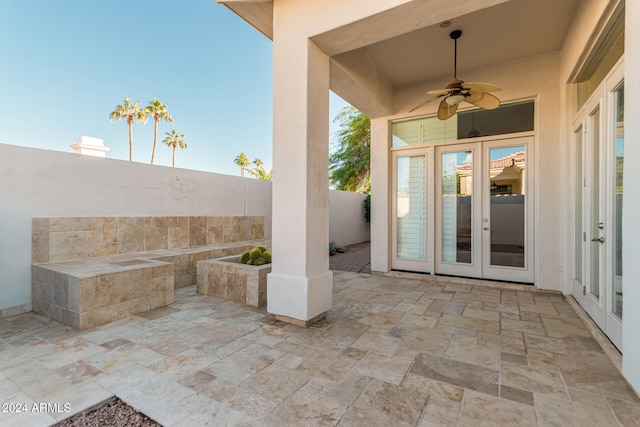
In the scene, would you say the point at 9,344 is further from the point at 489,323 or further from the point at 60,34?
the point at 60,34

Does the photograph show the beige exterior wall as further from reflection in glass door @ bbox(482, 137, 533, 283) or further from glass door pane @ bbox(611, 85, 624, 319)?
glass door pane @ bbox(611, 85, 624, 319)

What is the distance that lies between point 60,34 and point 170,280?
15.9m

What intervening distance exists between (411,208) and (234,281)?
3.30 metres

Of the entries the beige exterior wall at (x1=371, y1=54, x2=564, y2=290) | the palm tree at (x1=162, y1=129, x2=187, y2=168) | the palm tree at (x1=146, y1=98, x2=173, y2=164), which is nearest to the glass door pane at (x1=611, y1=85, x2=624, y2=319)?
the beige exterior wall at (x1=371, y1=54, x2=564, y2=290)

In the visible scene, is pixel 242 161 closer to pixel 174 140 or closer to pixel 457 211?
pixel 174 140

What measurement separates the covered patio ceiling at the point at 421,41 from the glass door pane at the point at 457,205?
1290mm

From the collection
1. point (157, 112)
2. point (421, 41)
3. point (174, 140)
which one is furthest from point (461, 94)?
point (174, 140)

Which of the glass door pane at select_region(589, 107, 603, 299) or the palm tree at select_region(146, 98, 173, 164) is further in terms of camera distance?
the palm tree at select_region(146, 98, 173, 164)

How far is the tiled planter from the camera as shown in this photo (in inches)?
137

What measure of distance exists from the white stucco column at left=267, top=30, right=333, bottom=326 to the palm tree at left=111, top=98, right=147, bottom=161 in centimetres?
1857

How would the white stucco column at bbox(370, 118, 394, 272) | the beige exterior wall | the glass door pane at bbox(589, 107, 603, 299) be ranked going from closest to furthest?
the glass door pane at bbox(589, 107, 603, 299) < the beige exterior wall < the white stucco column at bbox(370, 118, 394, 272)

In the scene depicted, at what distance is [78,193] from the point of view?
3869 mm

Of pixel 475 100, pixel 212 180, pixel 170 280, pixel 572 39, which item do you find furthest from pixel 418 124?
pixel 170 280

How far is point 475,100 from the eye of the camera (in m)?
3.52
